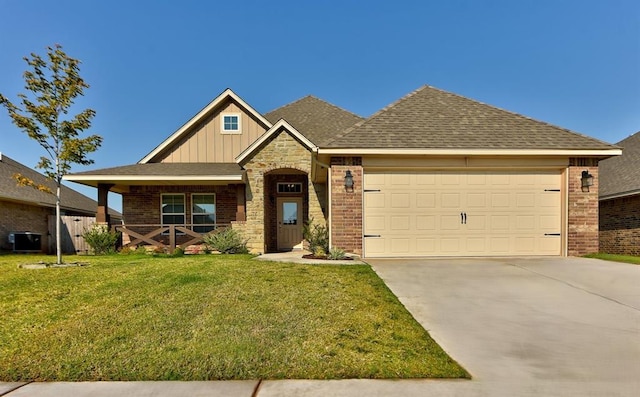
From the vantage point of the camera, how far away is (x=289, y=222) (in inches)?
591

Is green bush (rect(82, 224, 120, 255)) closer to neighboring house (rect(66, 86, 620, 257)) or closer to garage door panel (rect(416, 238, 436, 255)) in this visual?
neighboring house (rect(66, 86, 620, 257))

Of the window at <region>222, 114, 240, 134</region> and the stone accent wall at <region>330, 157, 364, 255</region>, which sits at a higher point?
the window at <region>222, 114, 240, 134</region>

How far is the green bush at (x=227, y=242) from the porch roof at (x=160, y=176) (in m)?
2.08

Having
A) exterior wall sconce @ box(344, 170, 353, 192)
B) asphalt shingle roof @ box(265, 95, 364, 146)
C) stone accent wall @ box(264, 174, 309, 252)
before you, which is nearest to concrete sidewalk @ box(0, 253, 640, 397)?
exterior wall sconce @ box(344, 170, 353, 192)

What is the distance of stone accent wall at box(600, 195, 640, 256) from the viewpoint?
12.1 m

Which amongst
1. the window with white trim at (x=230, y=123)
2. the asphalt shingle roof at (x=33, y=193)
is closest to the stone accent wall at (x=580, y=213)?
the window with white trim at (x=230, y=123)

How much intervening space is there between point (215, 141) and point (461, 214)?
1166 cm

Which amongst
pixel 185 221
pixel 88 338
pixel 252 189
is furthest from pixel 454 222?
pixel 185 221

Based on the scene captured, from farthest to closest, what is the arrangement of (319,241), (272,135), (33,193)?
(33,193) → (272,135) → (319,241)

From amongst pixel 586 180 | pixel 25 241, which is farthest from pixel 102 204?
pixel 586 180

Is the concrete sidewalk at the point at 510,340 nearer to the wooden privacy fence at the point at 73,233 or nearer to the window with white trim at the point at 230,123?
the window with white trim at the point at 230,123

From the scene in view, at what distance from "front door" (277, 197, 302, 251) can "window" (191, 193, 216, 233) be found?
300 centimetres

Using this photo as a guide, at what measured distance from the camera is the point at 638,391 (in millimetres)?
2977

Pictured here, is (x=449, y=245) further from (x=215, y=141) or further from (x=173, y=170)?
(x=215, y=141)
